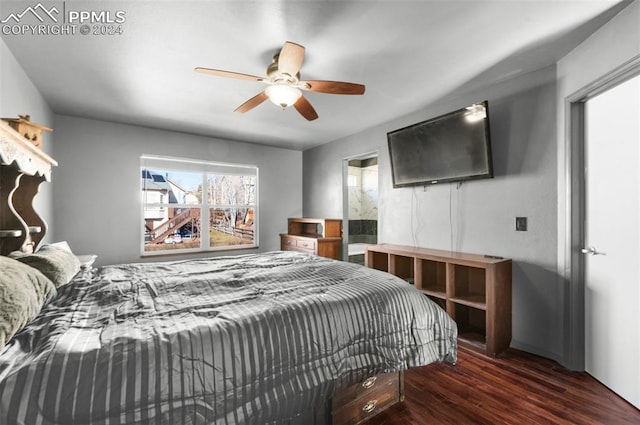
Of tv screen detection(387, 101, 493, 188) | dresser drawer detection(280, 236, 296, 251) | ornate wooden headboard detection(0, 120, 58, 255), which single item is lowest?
dresser drawer detection(280, 236, 296, 251)

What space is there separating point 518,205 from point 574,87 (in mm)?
1012

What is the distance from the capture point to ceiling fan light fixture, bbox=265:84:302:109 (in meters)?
2.10

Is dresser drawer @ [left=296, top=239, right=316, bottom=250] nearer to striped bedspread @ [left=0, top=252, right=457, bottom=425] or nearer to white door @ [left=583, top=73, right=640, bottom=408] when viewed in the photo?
striped bedspread @ [left=0, top=252, right=457, bottom=425]

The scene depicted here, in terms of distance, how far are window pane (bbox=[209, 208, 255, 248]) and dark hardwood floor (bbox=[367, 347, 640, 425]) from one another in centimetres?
351

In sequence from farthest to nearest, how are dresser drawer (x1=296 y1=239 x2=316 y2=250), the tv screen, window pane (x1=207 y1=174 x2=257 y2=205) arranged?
window pane (x1=207 y1=174 x2=257 y2=205) → dresser drawer (x1=296 y1=239 x2=316 y2=250) → the tv screen

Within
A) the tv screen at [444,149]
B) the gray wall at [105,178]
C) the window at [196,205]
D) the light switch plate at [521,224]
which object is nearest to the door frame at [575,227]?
the light switch plate at [521,224]

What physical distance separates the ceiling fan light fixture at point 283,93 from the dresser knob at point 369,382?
1976 mm

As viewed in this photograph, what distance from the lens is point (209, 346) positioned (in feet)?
3.63

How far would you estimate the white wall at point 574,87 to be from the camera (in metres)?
1.78

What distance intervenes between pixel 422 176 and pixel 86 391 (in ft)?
10.5

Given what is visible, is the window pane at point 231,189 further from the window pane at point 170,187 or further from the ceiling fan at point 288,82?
the ceiling fan at point 288,82

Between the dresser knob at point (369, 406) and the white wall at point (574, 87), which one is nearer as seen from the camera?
the dresser knob at point (369, 406)

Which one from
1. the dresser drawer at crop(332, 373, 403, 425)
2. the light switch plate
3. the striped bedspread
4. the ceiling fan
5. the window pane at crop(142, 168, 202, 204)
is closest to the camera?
the striped bedspread

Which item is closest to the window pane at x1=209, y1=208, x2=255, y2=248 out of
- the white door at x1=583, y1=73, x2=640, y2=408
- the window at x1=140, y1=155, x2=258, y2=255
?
the window at x1=140, y1=155, x2=258, y2=255
